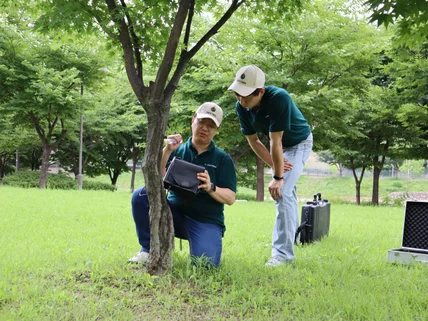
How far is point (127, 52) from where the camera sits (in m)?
3.21

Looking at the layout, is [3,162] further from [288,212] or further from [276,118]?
[276,118]

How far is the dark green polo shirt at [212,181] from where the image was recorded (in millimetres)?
3447

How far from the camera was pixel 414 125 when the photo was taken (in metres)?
14.0

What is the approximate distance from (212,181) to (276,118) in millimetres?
704

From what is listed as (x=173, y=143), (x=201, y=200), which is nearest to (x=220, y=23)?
(x=173, y=143)

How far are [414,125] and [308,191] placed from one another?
23.3 m

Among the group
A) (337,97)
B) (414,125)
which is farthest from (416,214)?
(414,125)

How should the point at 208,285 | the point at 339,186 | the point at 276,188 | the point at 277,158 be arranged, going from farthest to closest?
the point at 339,186, the point at 276,188, the point at 277,158, the point at 208,285

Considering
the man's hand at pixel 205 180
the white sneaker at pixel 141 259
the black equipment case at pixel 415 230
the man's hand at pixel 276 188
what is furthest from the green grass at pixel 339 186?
the man's hand at pixel 205 180

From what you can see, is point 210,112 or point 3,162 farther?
point 3,162

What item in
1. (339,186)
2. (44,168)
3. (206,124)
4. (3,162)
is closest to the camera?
(206,124)

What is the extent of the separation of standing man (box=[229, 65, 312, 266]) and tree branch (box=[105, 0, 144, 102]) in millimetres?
707

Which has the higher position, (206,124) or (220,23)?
(220,23)

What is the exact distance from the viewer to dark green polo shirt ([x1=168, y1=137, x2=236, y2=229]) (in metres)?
3.45
